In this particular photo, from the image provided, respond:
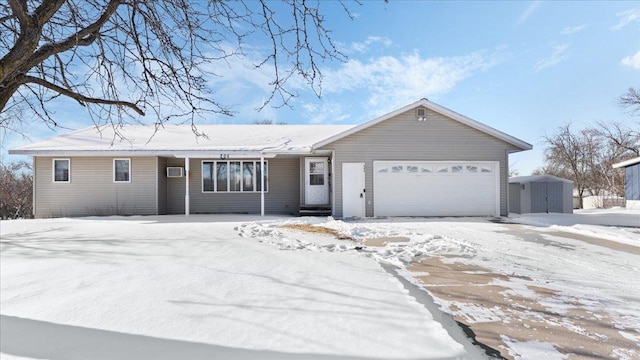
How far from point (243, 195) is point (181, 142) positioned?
3418mm

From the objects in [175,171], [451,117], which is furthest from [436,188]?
[175,171]

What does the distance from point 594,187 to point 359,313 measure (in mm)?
35942

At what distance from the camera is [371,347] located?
2361 millimetres

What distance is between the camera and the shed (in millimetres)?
15625

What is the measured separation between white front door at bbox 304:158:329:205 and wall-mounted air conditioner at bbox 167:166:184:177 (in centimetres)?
530

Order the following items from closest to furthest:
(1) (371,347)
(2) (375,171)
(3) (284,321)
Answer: (1) (371,347) → (3) (284,321) → (2) (375,171)

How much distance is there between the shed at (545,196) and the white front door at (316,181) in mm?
10033

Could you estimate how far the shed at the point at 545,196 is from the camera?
1562 centimetres

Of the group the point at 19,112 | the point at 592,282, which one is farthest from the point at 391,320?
the point at 19,112

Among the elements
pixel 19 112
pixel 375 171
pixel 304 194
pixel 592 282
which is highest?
pixel 19 112

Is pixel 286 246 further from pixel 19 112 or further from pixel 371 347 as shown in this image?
pixel 19 112

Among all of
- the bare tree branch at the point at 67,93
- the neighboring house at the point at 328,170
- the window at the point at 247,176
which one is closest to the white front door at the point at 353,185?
the neighboring house at the point at 328,170

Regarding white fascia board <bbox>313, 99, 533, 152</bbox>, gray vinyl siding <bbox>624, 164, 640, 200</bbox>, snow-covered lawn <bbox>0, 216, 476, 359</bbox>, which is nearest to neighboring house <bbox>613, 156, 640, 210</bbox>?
gray vinyl siding <bbox>624, 164, 640, 200</bbox>

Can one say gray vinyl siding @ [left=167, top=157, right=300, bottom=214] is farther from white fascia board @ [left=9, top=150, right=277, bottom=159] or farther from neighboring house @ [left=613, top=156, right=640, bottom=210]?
neighboring house @ [left=613, top=156, right=640, bottom=210]
